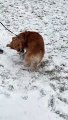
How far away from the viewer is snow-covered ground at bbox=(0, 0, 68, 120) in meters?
A: 4.95

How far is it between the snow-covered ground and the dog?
0.96 feet

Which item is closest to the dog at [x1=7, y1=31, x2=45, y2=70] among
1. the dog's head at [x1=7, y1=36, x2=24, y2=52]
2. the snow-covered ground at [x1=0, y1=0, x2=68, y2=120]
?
the dog's head at [x1=7, y1=36, x2=24, y2=52]

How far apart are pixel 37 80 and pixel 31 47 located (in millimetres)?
712

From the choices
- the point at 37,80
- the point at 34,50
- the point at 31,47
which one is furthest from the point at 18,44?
the point at 37,80

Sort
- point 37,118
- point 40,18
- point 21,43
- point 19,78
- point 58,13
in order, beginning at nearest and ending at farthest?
point 37,118, point 19,78, point 21,43, point 40,18, point 58,13

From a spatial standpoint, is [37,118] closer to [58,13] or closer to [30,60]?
[30,60]

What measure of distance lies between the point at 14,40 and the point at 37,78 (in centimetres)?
114

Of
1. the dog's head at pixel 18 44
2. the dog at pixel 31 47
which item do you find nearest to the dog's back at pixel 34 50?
the dog at pixel 31 47

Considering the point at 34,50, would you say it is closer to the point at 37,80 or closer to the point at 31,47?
the point at 31,47

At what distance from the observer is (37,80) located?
595cm

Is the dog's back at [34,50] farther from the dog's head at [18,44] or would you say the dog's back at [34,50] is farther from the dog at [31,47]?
the dog's head at [18,44]

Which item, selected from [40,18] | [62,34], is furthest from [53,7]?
[62,34]

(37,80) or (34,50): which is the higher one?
(34,50)

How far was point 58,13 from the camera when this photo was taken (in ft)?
37.7
